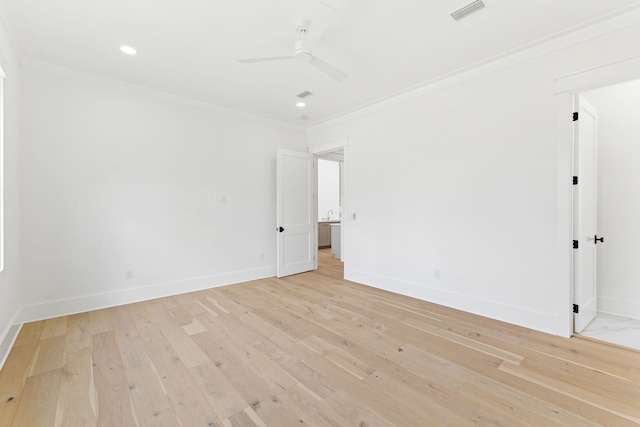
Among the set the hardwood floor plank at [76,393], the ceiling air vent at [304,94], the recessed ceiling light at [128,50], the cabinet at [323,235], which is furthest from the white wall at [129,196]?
the cabinet at [323,235]

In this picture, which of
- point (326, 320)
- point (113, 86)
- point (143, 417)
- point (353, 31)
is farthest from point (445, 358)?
point (113, 86)

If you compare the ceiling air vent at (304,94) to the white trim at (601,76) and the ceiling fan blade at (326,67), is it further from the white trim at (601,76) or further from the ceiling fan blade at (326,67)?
the white trim at (601,76)

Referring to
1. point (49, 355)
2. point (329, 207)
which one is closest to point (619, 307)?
point (49, 355)

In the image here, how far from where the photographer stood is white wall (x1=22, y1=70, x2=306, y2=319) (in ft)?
10.1

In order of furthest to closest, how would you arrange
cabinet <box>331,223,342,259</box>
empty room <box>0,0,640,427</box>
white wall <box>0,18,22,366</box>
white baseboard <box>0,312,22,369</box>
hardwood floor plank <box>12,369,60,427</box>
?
cabinet <box>331,223,342,259</box>, white wall <box>0,18,22,366</box>, white baseboard <box>0,312,22,369</box>, empty room <box>0,0,640,427</box>, hardwood floor plank <box>12,369,60,427</box>

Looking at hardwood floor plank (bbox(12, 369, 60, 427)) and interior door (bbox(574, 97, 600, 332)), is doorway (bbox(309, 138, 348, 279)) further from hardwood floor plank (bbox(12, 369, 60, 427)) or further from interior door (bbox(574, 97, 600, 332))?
hardwood floor plank (bbox(12, 369, 60, 427))

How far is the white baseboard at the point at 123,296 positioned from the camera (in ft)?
9.89

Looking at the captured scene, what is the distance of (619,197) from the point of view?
10.2ft

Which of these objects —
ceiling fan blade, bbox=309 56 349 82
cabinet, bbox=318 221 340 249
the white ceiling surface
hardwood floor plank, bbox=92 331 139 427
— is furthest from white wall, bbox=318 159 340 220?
hardwood floor plank, bbox=92 331 139 427

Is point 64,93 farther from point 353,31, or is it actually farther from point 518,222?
point 518,222

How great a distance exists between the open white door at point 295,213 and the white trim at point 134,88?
83 centimetres

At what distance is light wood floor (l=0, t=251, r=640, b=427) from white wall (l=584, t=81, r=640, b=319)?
1171mm

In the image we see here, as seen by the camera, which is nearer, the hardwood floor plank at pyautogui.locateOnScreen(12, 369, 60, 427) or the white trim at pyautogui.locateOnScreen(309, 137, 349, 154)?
the hardwood floor plank at pyautogui.locateOnScreen(12, 369, 60, 427)

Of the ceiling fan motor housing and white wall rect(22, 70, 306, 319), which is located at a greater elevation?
the ceiling fan motor housing
